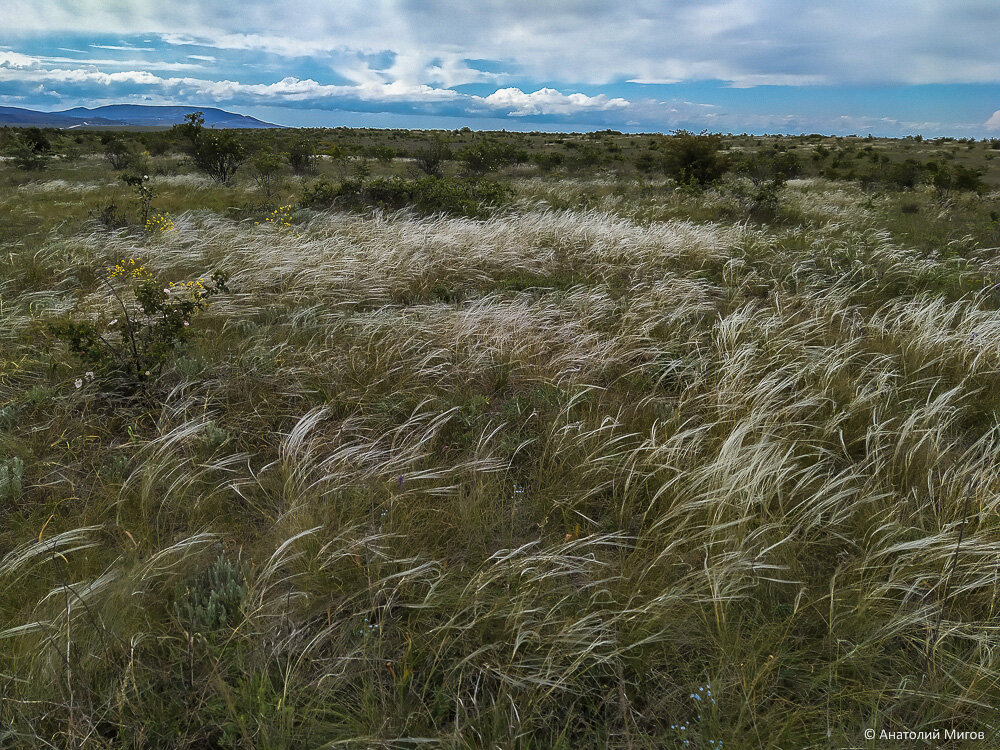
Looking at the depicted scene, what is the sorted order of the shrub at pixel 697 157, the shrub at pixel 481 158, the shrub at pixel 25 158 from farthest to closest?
the shrub at pixel 25 158
the shrub at pixel 481 158
the shrub at pixel 697 157

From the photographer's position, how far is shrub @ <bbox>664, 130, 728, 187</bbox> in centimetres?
1744

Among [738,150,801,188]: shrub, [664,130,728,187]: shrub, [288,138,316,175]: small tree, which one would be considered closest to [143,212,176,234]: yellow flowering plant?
[664,130,728,187]: shrub

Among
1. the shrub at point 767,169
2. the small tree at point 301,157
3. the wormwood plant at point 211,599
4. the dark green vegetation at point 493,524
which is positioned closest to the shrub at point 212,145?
the small tree at point 301,157

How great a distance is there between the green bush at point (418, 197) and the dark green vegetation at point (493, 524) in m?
5.70

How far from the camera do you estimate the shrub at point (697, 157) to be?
57.2ft

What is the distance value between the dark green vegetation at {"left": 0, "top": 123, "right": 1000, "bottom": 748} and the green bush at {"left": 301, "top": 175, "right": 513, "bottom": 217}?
5704mm

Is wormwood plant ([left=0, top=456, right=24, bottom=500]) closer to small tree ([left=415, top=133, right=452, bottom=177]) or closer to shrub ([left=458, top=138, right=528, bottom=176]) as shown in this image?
shrub ([left=458, top=138, right=528, bottom=176])

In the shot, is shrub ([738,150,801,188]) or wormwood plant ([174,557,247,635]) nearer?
wormwood plant ([174,557,247,635])

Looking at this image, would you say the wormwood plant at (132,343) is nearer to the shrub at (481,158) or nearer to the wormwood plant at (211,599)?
the wormwood plant at (211,599)

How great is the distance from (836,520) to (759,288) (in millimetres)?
4211

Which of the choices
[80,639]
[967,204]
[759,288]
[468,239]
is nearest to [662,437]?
[80,639]

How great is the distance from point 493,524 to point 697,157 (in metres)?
19.2

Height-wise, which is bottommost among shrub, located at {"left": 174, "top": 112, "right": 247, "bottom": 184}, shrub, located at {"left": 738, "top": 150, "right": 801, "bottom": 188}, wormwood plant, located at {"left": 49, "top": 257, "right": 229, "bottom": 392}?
wormwood plant, located at {"left": 49, "top": 257, "right": 229, "bottom": 392}

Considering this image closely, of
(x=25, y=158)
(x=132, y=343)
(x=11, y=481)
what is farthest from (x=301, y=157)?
(x=11, y=481)
